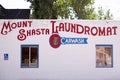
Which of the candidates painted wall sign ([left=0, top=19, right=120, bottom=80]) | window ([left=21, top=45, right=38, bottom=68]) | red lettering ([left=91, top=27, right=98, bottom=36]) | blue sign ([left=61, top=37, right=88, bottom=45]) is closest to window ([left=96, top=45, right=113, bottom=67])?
painted wall sign ([left=0, top=19, right=120, bottom=80])

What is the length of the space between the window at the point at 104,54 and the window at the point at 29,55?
4280 mm

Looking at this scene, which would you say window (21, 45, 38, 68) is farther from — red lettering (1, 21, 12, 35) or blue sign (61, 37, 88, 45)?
blue sign (61, 37, 88, 45)

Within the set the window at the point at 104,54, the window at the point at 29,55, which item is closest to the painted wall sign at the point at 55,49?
the window at the point at 29,55

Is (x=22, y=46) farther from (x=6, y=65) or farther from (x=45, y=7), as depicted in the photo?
(x=45, y=7)

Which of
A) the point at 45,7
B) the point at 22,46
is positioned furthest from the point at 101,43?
the point at 45,7

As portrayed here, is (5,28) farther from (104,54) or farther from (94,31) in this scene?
(104,54)

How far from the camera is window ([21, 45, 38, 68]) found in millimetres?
29172

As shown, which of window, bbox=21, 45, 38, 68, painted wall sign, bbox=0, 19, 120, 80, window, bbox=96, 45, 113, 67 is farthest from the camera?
window, bbox=96, 45, 113, 67

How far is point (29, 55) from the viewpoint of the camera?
29375mm

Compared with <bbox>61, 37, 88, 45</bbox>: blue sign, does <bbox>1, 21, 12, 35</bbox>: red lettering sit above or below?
above

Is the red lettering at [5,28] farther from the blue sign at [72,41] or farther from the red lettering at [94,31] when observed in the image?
the red lettering at [94,31]

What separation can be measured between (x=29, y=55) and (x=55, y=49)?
1880mm

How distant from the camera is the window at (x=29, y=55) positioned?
95.7 feet

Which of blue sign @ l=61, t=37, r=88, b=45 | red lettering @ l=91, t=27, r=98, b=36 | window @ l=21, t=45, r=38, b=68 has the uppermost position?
red lettering @ l=91, t=27, r=98, b=36
